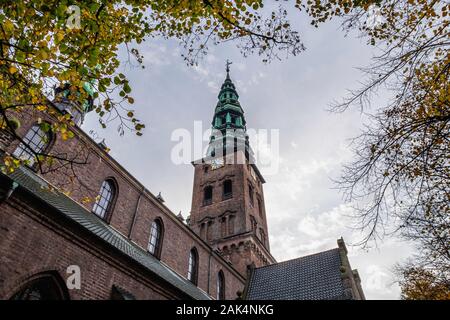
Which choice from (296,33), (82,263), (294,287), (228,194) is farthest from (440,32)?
(228,194)

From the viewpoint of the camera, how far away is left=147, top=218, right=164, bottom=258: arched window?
606 inches

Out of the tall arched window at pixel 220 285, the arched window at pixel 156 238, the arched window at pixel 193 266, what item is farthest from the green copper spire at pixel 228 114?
the arched window at pixel 156 238

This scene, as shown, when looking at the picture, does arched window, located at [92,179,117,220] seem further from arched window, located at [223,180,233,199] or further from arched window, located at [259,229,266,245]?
arched window, located at [259,229,266,245]

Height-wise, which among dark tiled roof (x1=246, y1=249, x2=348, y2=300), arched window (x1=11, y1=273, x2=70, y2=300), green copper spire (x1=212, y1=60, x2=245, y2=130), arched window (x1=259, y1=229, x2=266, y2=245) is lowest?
arched window (x1=11, y1=273, x2=70, y2=300)

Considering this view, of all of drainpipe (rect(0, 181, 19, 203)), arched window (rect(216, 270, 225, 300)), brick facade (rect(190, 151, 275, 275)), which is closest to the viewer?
drainpipe (rect(0, 181, 19, 203))

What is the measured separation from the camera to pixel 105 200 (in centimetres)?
1384

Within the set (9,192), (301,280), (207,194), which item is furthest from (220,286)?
(9,192)

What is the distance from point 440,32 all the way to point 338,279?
14.4 meters

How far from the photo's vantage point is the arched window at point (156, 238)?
606 inches

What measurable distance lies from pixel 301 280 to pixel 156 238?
30.0 ft

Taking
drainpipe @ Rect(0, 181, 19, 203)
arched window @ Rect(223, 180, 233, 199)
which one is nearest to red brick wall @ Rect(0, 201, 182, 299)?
drainpipe @ Rect(0, 181, 19, 203)

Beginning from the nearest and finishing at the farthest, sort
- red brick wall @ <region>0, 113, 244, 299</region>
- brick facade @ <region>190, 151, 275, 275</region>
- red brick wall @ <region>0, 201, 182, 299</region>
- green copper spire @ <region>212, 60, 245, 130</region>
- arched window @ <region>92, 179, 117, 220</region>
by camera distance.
A: red brick wall @ <region>0, 201, 182, 299</region>, red brick wall @ <region>0, 113, 244, 299</region>, arched window @ <region>92, 179, 117, 220</region>, brick facade @ <region>190, 151, 275, 275</region>, green copper spire @ <region>212, 60, 245, 130</region>

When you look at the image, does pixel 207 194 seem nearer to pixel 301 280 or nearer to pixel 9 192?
pixel 301 280

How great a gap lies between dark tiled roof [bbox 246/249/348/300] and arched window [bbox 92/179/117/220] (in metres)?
10.4
